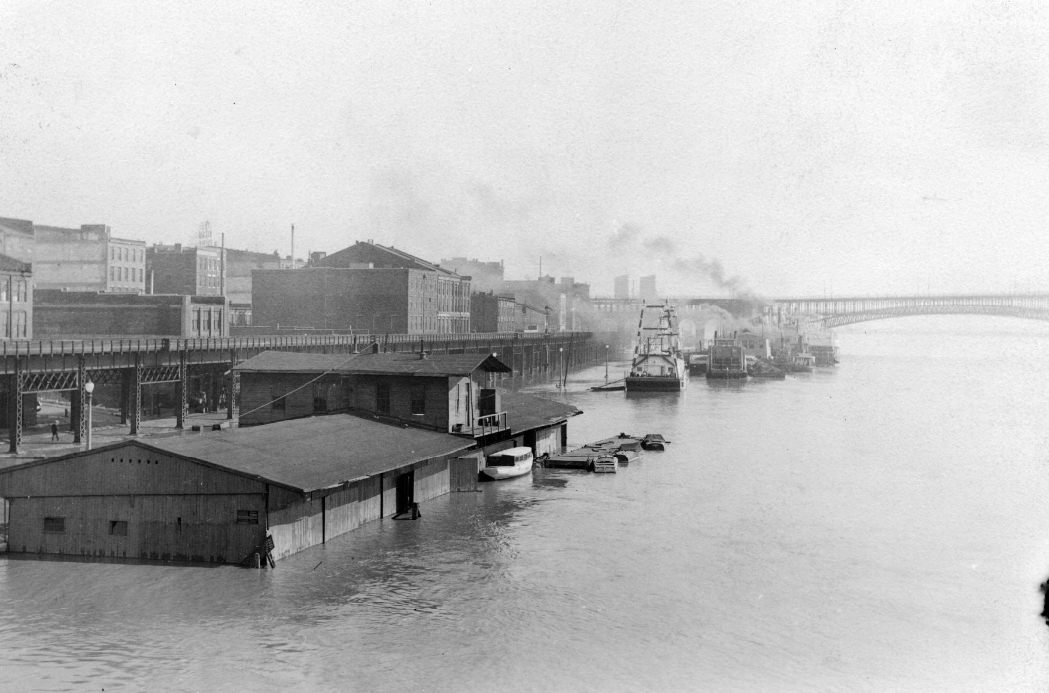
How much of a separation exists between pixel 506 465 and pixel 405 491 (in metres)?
10.8

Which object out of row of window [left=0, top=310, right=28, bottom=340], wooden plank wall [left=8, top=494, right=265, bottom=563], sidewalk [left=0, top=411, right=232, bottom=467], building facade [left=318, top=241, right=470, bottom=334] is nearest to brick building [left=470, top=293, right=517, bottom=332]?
building facade [left=318, top=241, right=470, bottom=334]

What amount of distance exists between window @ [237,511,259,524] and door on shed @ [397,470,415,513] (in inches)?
434

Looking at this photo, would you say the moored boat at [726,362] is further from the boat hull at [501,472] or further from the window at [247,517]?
the window at [247,517]

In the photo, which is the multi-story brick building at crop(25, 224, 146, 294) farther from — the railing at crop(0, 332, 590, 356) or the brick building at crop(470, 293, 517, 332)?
the brick building at crop(470, 293, 517, 332)

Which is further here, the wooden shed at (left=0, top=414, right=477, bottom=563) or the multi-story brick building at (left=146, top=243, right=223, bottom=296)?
the multi-story brick building at (left=146, top=243, right=223, bottom=296)

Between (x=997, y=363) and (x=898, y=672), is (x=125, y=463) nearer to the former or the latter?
(x=898, y=672)

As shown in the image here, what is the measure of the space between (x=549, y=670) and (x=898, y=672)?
929 centimetres

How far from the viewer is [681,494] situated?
→ 5100cm

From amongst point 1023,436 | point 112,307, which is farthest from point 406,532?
point 112,307

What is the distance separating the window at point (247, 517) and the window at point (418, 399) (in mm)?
17368

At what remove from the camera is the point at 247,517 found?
106 ft

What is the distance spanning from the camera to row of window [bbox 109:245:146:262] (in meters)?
124

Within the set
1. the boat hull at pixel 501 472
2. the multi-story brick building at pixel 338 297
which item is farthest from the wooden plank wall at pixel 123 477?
the multi-story brick building at pixel 338 297

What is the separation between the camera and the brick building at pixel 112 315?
306ft
